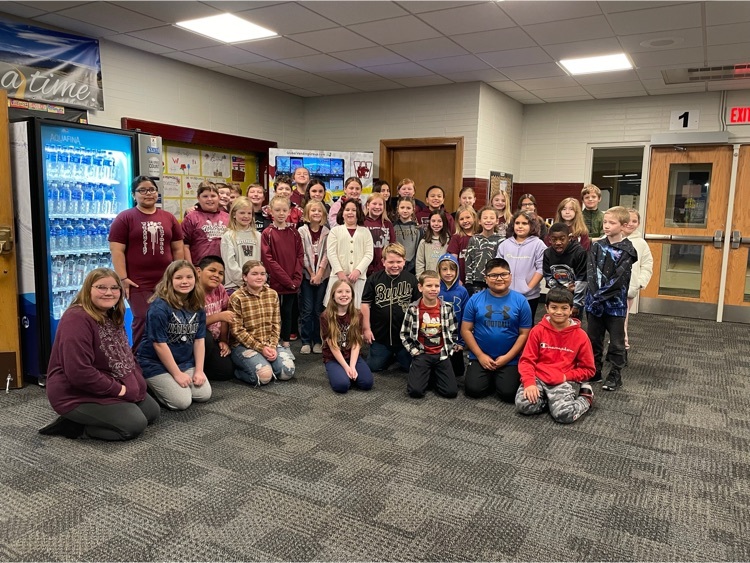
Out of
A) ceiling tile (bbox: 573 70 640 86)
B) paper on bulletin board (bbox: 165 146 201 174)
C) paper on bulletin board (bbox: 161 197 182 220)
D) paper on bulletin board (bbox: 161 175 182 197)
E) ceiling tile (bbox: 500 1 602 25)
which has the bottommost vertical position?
paper on bulletin board (bbox: 161 197 182 220)

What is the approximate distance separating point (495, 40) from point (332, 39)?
1.50 m

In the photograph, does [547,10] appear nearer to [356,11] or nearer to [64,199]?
[356,11]

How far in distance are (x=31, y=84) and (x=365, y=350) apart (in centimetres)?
363

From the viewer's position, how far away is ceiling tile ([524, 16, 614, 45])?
14.9ft

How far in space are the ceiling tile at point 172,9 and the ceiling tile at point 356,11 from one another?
2.81 ft

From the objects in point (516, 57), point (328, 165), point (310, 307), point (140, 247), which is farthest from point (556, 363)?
point (328, 165)

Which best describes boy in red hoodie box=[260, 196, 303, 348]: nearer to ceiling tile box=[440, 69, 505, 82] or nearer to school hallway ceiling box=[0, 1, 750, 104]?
school hallway ceiling box=[0, 1, 750, 104]

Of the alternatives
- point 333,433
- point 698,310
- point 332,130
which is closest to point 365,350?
point 333,433

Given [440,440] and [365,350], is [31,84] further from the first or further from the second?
[440,440]

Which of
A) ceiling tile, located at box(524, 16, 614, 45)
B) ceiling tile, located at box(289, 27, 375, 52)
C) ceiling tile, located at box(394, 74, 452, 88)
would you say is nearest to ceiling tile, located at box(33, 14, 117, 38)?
ceiling tile, located at box(289, 27, 375, 52)

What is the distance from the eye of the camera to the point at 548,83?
6.66m

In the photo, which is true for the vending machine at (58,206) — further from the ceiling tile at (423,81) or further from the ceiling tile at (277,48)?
the ceiling tile at (423,81)

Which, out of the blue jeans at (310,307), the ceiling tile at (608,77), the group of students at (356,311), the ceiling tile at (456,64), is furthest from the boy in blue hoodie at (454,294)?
the ceiling tile at (608,77)

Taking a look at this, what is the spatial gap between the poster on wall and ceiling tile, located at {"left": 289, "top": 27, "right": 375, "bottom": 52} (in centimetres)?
161
